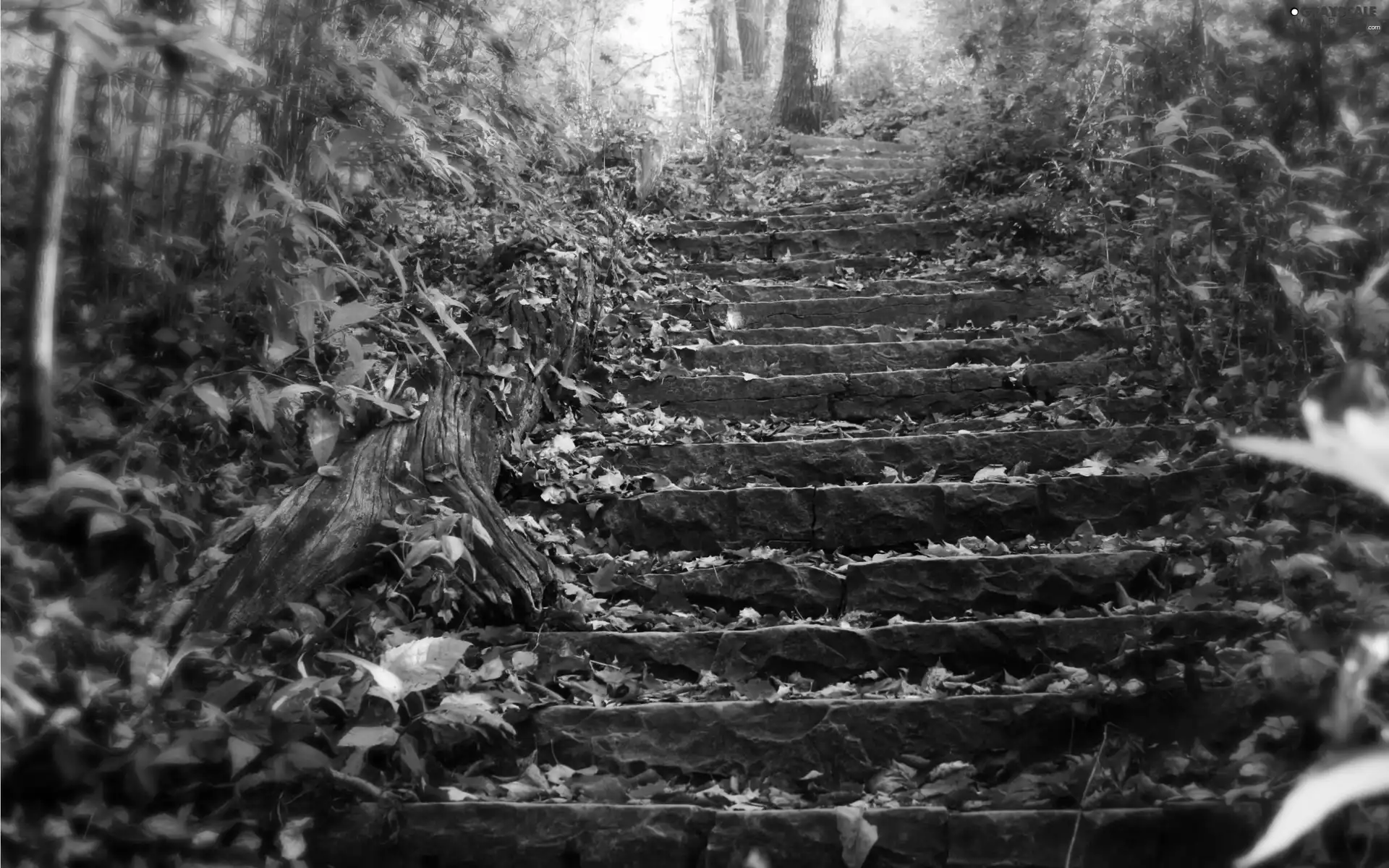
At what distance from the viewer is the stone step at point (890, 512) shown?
3016 mm

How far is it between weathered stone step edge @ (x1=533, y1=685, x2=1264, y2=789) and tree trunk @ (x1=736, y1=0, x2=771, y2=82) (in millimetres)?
12485

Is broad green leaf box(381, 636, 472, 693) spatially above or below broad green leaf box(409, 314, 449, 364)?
below

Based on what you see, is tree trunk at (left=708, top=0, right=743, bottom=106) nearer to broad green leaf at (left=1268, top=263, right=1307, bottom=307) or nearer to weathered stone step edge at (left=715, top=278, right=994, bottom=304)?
weathered stone step edge at (left=715, top=278, right=994, bottom=304)

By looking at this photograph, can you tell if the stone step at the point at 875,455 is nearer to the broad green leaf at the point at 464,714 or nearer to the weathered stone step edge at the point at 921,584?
the weathered stone step edge at the point at 921,584

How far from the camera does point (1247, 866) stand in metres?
0.74

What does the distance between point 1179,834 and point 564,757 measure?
1.32 meters

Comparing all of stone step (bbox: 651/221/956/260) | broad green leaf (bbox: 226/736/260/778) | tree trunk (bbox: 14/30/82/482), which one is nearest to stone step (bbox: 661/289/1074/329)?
stone step (bbox: 651/221/956/260)

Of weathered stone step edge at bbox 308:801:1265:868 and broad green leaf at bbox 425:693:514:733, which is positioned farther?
broad green leaf at bbox 425:693:514:733

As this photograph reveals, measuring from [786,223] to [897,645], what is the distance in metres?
4.52

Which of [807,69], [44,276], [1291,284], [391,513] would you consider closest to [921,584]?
[1291,284]

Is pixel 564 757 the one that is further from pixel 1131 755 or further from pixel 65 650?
pixel 1131 755

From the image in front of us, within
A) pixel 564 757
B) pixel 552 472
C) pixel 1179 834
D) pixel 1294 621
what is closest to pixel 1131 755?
pixel 1179 834

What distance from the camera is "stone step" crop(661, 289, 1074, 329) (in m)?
4.82

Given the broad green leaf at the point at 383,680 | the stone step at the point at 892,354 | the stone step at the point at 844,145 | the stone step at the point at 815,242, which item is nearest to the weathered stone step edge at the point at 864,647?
the broad green leaf at the point at 383,680
